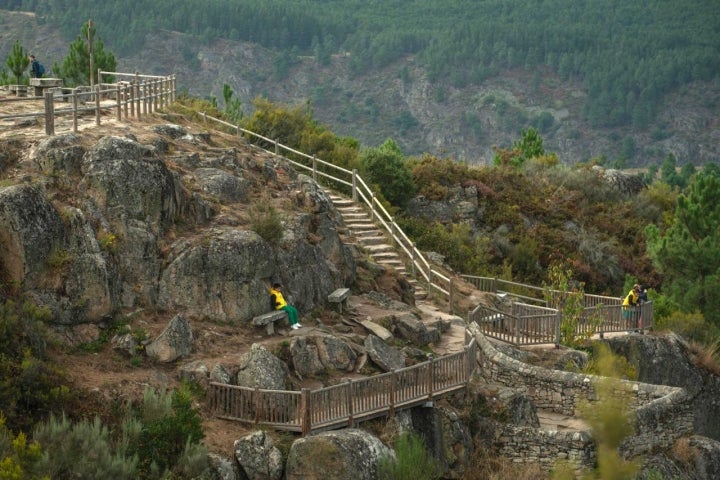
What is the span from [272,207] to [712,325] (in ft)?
59.0

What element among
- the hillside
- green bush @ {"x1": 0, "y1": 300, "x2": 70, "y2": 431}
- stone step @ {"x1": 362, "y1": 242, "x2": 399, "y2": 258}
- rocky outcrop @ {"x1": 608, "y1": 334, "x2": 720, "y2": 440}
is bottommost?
the hillside

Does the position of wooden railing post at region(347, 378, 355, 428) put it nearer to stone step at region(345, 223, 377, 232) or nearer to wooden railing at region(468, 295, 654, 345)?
wooden railing at region(468, 295, 654, 345)

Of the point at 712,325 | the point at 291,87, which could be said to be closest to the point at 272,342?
the point at 712,325

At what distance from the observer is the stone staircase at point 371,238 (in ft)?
120

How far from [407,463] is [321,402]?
6.76 ft

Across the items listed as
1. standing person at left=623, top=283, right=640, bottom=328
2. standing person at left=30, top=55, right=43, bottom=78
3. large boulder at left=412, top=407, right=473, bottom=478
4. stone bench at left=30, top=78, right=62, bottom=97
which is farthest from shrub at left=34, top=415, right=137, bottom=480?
standing person at left=30, top=55, right=43, bottom=78

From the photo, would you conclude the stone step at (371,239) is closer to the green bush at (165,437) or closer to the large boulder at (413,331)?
the large boulder at (413,331)

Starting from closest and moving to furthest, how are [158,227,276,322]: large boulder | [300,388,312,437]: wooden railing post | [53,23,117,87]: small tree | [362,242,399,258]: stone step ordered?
[300,388,312,437]: wooden railing post
[158,227,276,322]: large boulder
[362,242,399,258]: stone step
[53,23,117,87]: small tree

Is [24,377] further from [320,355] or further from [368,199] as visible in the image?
[368,199]

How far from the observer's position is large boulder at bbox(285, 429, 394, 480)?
902 inches

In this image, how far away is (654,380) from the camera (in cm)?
3522

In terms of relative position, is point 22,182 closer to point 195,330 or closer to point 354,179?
point 195,330

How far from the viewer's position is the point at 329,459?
2295 centimetres

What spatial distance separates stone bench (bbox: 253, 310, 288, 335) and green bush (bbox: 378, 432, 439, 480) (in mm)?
4193
